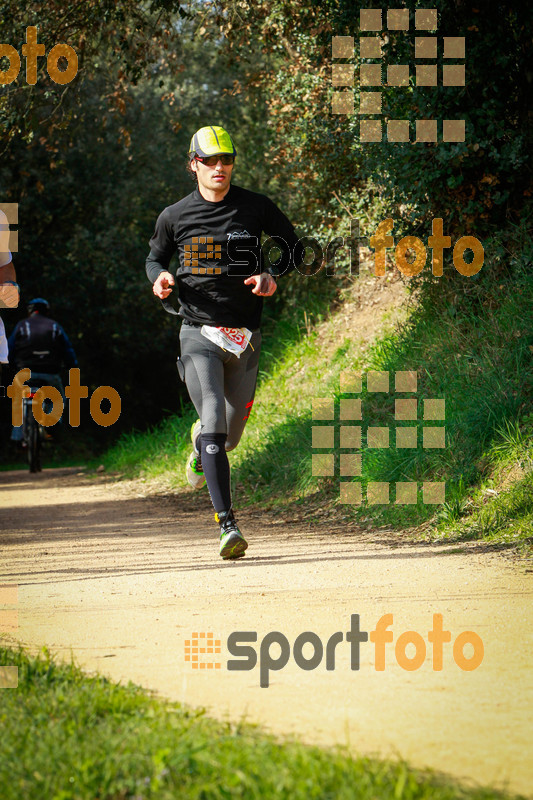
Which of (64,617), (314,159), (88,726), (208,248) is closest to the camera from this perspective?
(88,726)

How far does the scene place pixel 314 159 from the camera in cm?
1251

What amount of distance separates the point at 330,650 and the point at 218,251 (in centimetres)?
291

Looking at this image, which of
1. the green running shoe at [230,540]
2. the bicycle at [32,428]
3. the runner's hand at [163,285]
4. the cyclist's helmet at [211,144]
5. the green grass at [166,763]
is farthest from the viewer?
the bicycle at [32,428]

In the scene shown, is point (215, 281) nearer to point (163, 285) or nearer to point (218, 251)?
point (218, 251)

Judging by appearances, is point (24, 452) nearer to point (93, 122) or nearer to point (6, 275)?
point (93, 122)

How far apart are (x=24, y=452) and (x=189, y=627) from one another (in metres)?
16.1

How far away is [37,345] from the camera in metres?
12.8

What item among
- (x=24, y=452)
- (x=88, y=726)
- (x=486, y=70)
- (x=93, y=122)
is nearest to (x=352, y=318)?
(x=486, y=70)
